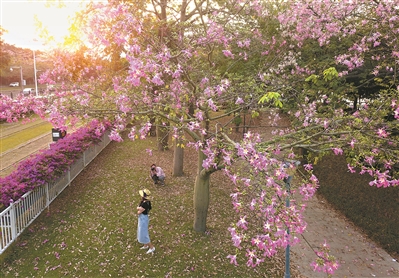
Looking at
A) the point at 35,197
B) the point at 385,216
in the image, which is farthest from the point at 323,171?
the point at 35,197

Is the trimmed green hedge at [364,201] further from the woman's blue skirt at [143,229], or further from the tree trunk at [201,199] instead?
the woman's blue skirt at [143,229]

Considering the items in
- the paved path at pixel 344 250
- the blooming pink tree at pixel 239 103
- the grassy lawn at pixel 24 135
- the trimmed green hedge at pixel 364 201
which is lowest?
the paved path at pixel 344 250

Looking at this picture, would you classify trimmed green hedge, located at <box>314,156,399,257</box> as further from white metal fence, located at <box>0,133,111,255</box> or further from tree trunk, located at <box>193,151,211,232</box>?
white metal fence, located at <box>0,133,111,255</box>

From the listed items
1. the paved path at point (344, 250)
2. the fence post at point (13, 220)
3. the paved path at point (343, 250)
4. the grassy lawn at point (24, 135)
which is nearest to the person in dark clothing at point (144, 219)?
the fence post at point (13, 220)

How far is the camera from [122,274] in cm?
632

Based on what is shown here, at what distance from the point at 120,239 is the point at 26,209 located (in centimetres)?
256

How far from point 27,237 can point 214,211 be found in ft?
18.1

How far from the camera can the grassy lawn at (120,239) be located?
21.3 feet

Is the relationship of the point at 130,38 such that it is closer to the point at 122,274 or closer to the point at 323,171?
the point at 122,274

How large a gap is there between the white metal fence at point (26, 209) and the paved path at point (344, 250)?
284 inches

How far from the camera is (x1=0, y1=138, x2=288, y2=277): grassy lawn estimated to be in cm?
650

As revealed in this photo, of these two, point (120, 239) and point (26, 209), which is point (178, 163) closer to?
point (120, 239)

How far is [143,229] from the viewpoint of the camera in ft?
23.0

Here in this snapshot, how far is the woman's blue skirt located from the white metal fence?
2.98 m
